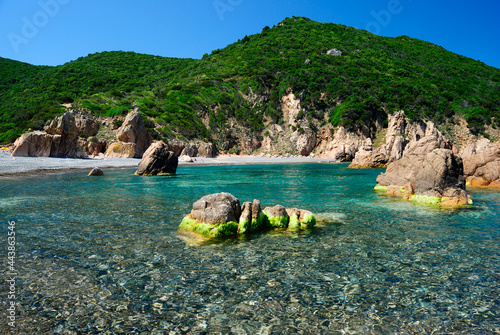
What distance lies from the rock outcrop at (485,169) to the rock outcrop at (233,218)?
23442mm

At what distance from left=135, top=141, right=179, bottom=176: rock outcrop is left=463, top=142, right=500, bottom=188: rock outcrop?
31.6 m

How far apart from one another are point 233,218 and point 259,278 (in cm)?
410

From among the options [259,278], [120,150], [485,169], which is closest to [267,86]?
[120,150]

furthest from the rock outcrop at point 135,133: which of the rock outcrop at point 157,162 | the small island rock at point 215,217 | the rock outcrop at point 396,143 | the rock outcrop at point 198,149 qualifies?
the small island rock at point 215,217

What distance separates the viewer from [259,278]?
270 inches

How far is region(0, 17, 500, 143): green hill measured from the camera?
7762 cm

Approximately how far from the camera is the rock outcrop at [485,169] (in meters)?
26.2

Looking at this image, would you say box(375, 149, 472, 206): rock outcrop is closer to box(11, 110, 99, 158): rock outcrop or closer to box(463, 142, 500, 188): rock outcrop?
box(463, 142, 500, 188): rock outcrop

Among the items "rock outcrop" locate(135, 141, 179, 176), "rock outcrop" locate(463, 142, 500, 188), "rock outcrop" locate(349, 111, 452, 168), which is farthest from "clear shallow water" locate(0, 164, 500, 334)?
"rock outcrop" locate(349, 111, 452, 168)

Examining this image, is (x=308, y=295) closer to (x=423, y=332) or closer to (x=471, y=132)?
(x=423, y=332)

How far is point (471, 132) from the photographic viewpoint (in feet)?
260

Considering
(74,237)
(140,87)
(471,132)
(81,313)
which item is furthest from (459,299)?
(140,87)

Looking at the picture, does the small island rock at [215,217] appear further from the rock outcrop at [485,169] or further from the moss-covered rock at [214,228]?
the rock outcrop at [485,169]

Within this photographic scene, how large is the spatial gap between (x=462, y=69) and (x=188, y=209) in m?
139
